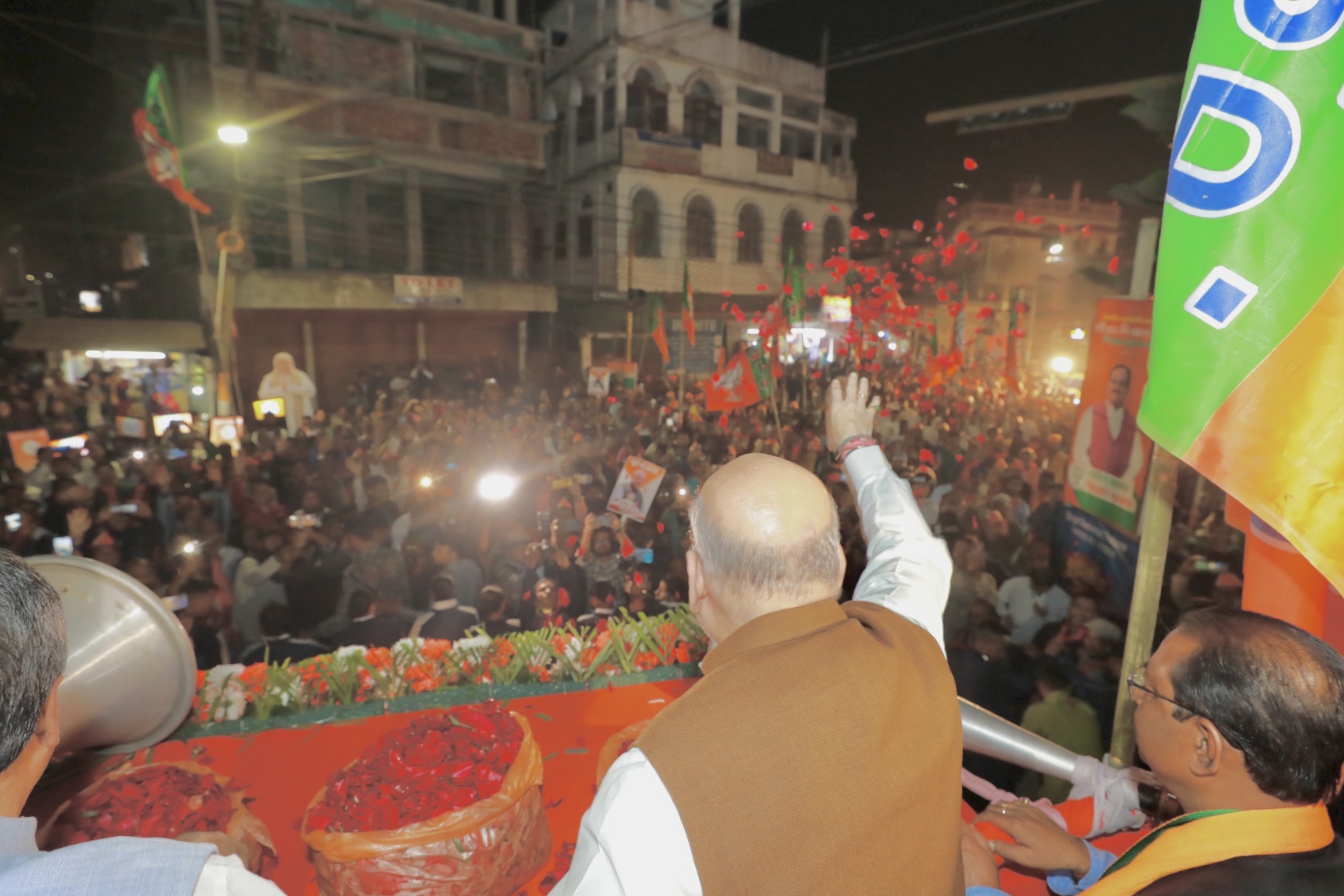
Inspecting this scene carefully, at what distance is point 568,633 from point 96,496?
5228mm

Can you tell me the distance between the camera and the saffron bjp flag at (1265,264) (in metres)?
1.69

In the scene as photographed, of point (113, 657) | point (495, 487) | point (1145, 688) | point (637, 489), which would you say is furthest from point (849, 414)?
point (495, 487)

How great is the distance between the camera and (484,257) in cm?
2009

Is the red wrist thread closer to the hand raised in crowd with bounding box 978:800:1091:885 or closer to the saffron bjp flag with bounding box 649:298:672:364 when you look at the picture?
the hand raised in crowd with bounding box 978:800:1091:885

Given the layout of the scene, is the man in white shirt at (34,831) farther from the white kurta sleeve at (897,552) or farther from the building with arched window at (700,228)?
the building with arched window at (700,228)

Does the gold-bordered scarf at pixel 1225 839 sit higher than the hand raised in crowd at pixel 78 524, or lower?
higher

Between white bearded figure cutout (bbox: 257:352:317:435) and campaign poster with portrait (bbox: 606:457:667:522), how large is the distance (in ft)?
20.6

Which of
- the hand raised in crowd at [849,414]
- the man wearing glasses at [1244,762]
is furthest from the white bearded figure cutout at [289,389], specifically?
Answer: the man wearing glasses at [1244,762]

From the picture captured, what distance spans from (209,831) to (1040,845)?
2315 mm

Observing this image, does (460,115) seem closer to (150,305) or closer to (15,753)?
(150,305)

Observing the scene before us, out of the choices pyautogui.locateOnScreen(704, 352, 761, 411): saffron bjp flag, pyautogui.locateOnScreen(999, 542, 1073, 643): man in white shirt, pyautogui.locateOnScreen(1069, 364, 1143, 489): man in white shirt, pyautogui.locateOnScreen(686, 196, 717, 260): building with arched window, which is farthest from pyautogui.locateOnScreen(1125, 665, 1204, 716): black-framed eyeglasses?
pyautogui.locateOnScreen(686, 196, 717, 260): building with arched window

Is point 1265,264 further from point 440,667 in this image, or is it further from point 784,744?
point 440,667

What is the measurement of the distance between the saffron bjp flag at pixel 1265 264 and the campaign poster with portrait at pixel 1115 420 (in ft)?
11.4

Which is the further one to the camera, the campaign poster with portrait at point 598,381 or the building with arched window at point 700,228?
the building with arched window at point 700,228
